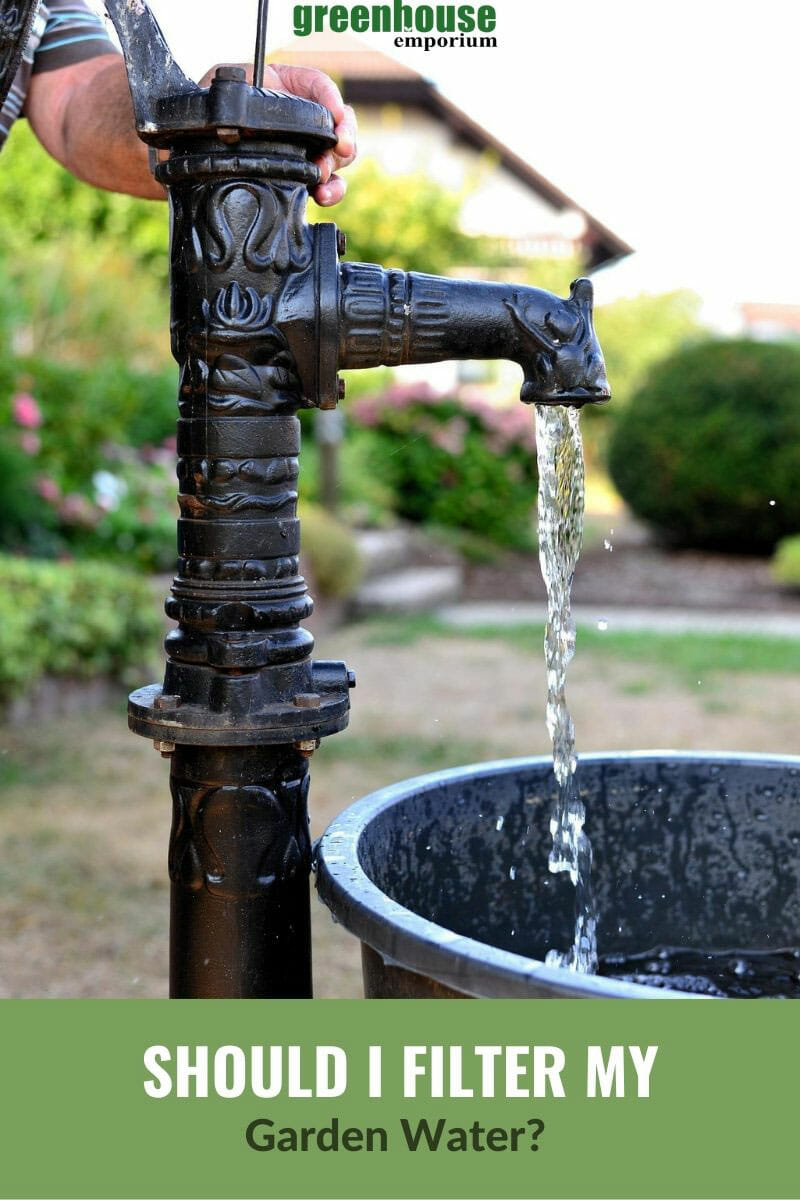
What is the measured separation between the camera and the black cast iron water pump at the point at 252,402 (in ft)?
4.48

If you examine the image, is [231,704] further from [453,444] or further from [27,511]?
[453,444]

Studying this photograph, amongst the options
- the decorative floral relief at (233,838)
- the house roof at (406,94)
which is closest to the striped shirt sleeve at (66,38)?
the decorative floral relief at (233,838)

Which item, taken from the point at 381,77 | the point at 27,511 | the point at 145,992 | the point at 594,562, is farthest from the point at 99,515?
the point at 381,77

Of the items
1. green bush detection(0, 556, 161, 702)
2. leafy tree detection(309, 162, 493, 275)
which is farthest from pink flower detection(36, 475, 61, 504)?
leafy tree detection(309, 162, 493, 275)

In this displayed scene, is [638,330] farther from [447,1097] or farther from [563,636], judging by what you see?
[447,1097]

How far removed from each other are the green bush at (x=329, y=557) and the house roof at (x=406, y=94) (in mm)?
10026

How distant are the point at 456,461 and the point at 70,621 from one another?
5.82m

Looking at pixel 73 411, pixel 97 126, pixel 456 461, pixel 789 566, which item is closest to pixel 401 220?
pixel 456 461

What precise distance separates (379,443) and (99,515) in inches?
186

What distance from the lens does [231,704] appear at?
54.4 inches

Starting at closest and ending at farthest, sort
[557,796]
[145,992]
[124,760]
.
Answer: [557,796] < [145,992] < [124,760]

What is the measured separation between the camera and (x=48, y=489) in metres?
6.38

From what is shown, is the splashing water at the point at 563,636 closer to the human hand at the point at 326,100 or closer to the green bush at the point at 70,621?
the human hand at the point at 326,100

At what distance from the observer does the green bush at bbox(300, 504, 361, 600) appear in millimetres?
7660
